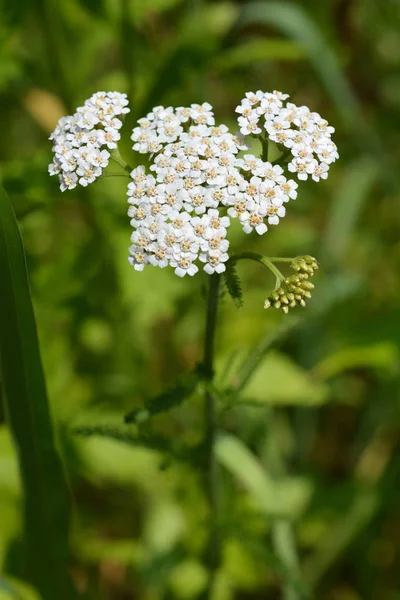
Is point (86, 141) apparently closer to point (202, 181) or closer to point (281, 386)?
point (202, 181)

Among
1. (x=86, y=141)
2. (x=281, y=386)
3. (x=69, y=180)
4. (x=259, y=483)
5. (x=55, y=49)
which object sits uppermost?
(x=55, y=49)

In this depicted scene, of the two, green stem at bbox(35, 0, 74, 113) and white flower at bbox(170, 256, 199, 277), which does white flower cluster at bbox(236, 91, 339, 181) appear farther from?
green stem at bbox(35, 0, 74, 113)

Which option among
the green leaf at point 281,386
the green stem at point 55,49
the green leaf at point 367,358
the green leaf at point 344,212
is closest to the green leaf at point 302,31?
the green leaf at point 344,212

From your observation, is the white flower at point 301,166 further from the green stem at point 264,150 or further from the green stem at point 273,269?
the green stem at point 273,269

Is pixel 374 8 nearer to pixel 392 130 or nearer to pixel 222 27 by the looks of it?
pixel 392 130

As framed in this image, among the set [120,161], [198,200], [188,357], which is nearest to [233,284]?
[198,200]
